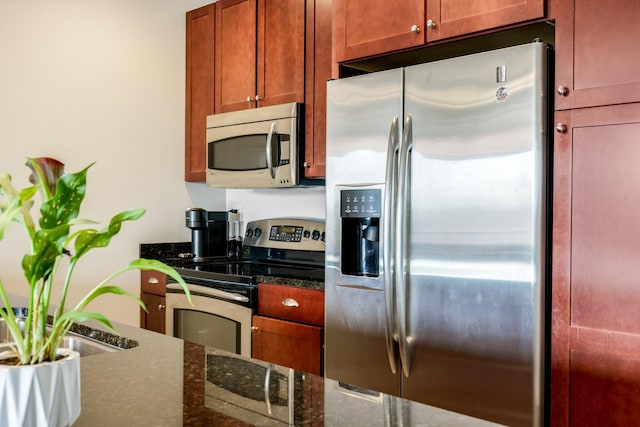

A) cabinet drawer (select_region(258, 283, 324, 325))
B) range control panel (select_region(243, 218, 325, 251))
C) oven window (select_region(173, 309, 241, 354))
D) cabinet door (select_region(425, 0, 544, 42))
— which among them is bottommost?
oven window (select_region(173, 309, 241, 354))

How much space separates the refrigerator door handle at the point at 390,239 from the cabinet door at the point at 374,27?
34cm

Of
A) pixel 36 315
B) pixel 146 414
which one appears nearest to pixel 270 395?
pixel 146 414

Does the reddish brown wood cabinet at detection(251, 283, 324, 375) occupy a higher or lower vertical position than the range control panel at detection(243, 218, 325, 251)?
lower

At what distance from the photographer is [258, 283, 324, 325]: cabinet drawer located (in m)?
2.57

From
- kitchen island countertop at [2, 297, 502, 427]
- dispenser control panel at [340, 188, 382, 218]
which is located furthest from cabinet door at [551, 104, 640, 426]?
kitchen island countertop at [2, 297, 502, 427]

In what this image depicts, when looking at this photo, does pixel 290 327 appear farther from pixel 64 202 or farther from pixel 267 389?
pixel 64 202

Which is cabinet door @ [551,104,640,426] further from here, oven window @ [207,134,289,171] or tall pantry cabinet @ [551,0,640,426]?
oven window @ [207,134,289,171]

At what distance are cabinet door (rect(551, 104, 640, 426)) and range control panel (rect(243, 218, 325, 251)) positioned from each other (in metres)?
1.59

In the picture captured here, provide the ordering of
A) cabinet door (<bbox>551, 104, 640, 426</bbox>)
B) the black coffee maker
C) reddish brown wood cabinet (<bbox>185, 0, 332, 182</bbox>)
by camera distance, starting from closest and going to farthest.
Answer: cabinet door (<bbox>551, 104, 640, 426</bbox>) → reddish brown wood cabinet (<bbox>185, 0, 332, 182</bbox>) → the black coffee maker

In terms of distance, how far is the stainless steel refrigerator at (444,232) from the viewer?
1.82 m

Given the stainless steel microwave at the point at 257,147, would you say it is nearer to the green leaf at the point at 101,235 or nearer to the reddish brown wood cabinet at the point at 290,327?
the reddish brown wood cabinet at the point at 290,327

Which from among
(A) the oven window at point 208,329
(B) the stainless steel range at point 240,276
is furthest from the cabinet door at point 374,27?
(A) the oven window at point 208,329

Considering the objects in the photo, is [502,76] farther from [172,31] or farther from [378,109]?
[172,31]

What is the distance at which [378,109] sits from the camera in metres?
2.21
